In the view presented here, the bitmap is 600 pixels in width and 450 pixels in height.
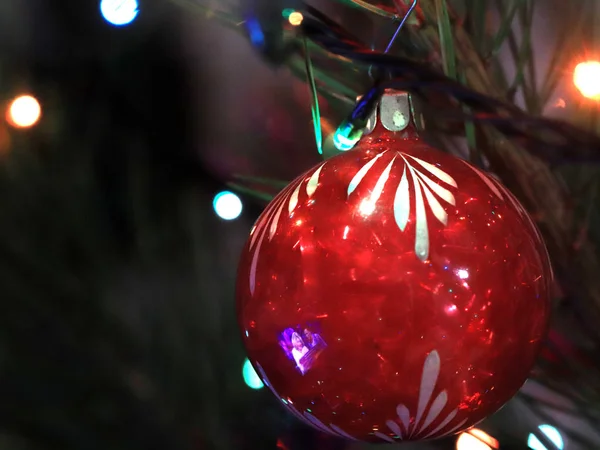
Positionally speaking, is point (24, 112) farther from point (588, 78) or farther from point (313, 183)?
point (588, 78)

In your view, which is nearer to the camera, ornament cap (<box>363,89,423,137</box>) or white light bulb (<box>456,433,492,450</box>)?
ornament cap (<box>363,89,423,137</box>)

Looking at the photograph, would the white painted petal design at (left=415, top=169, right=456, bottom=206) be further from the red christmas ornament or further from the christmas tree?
the christmas tree

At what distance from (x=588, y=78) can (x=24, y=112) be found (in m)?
0.58

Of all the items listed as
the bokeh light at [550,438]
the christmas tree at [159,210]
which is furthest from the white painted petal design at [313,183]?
the bokeh light at [550,438]

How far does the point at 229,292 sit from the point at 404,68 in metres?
0.43

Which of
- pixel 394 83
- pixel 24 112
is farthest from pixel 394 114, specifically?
pixel 24 112

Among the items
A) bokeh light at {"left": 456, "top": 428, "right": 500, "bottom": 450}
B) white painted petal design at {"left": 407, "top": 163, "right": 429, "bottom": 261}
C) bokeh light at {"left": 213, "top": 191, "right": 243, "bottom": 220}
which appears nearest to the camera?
white painted petal design at {"left": 407, "top": 163, "right": 429, "bottom": 261}

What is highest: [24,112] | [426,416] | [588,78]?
[24,112]

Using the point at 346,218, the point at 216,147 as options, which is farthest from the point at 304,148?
the point at 346,218

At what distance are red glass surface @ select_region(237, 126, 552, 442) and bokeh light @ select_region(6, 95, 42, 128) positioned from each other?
41 centimetres

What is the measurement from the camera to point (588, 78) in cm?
53

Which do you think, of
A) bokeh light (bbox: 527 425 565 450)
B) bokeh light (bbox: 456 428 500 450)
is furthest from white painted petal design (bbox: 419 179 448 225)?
bokeh light (bbox: 527 425 565 450)

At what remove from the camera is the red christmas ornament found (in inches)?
9.6

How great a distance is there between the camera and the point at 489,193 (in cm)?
28
